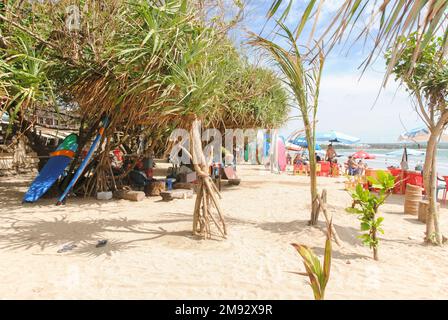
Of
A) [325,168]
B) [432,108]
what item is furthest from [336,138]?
[432,108]

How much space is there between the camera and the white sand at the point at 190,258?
3027 mm

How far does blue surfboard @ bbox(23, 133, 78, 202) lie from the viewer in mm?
7383

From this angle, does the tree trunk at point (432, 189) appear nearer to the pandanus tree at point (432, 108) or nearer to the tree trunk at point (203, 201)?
the pandanus tree at point (432, 108)

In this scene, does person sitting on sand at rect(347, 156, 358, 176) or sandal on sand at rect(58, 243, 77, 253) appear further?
person sitting on sand at rect(347, 156, 358, 176)

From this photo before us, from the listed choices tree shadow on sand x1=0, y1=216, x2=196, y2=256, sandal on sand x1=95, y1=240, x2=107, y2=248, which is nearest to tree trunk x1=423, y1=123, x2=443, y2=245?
tree shadow on sand x1=0, y1=216, x2=196, y2=256

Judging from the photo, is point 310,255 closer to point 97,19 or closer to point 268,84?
point 97,19

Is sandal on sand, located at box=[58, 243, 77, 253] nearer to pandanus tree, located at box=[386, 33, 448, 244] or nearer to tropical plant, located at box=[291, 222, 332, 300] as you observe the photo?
tropical plant, located at box=[291, 222, 332, 300]

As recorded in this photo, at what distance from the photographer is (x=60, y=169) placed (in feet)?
26.3

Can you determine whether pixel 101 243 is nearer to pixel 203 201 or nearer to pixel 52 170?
pixel 203 201

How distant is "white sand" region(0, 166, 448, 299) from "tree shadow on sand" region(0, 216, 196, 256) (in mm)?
15

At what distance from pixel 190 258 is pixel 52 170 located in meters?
5.92

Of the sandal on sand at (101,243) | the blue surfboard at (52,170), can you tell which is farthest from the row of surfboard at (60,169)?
the sandal on sand at (101,243)

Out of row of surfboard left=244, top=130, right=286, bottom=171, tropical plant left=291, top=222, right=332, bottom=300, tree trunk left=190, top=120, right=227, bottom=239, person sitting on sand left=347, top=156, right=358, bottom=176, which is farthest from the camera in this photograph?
row of surfboard left=244, top=130, right=286, bottom=171

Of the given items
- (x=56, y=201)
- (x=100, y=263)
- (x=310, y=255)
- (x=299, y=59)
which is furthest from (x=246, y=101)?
(x=310, y=255)
